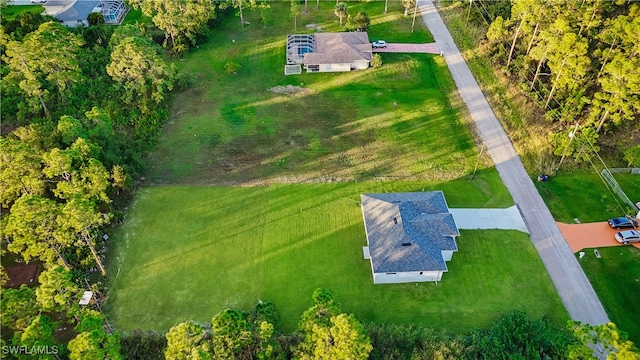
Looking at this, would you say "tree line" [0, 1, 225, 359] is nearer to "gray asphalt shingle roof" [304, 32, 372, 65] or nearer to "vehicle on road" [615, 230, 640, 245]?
"gray asphalt shingle roof" [304, 32, 372, 65]

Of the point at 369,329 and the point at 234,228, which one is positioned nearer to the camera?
the point at 369,329

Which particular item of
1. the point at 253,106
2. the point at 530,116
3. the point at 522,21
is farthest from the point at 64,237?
the point at 522,21

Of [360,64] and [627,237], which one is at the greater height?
[360,64]

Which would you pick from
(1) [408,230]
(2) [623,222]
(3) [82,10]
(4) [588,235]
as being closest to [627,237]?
(2) [623,222]

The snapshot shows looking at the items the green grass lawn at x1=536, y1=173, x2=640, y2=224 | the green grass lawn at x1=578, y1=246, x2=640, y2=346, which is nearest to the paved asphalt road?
the green grass lawn at x1=578, y1=246, x2=640, y2=346

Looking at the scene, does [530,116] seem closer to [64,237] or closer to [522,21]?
[522,21]

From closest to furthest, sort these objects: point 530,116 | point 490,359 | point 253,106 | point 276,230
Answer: point 490,359 → point 276,230 → point 530,116 → point 253,106

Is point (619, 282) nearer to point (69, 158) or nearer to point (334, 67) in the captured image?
point (334, 67)
